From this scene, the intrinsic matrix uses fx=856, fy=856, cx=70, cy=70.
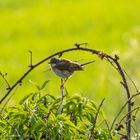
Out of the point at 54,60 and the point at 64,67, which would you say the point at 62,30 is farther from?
the point at 64,67

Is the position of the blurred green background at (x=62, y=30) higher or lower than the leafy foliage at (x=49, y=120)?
higher

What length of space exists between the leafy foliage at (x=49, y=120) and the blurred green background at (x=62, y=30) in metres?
10.8

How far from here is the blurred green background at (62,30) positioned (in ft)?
56.7

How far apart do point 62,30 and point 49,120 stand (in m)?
18.3

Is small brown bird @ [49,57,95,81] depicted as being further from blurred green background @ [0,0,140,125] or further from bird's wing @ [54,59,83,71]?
blurred green background @ [0,0,140,125]

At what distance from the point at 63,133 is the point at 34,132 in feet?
0.48

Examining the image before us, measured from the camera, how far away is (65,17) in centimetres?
2341

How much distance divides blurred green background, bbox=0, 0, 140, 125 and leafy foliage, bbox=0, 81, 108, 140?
1079cm

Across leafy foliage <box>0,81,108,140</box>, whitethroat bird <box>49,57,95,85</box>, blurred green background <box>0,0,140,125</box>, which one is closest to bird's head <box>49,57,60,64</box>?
whitethroat bird <box>49,57,95,85</box>

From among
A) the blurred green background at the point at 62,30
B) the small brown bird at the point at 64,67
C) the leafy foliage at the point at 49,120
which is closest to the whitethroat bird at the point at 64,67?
the small brown bird at the point at 64,67

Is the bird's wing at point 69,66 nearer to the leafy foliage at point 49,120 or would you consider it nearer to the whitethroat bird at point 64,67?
the whitethroat bird at point 64,67

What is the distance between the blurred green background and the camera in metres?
17.3

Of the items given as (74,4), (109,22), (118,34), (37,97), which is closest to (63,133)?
(37,97)

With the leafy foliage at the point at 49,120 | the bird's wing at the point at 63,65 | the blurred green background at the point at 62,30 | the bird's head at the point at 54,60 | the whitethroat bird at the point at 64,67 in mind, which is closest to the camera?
the leafy foliage at the point at 49,120
